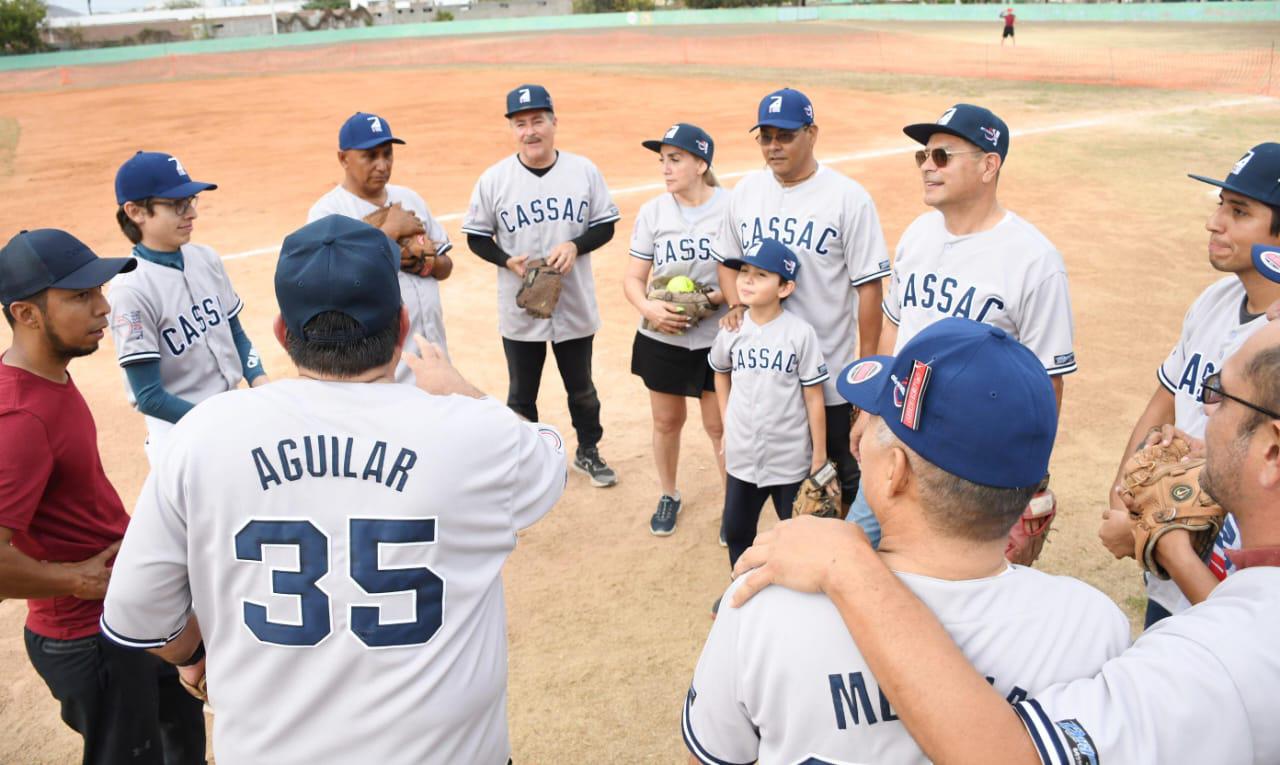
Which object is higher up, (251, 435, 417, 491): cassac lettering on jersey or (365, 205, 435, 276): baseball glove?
(251, 435, 417, 491): cassac lettering on jersey

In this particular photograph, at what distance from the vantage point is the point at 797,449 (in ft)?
16.5

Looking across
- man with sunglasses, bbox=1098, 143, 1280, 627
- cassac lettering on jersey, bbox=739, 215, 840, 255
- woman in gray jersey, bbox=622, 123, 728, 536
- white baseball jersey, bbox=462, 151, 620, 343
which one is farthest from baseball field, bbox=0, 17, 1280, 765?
cassac lettering on jersey, bbox=739, 215, 840, 255

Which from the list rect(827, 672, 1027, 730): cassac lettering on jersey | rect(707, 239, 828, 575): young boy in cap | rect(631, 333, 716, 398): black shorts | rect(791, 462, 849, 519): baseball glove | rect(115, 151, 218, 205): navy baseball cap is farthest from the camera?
rect(631, 333, 716, 398): black shorts

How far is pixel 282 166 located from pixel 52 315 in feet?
56.2

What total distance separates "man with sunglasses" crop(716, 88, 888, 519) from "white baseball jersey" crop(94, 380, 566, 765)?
10.4 feet

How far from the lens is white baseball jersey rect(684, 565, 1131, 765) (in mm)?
1795

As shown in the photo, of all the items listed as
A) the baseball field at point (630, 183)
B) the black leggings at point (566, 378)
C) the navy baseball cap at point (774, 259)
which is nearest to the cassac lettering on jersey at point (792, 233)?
the navy baseball cap at point (774, 259)

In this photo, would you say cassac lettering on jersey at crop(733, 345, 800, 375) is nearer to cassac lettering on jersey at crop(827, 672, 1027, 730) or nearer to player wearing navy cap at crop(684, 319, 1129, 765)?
player wearing navy cap at crop(684, 319, 1129, 765)

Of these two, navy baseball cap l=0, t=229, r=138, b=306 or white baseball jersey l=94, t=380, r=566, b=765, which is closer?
white baseball jersey l=94, t=380, r=566, b=765

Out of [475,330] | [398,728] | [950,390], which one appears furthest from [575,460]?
[950,390]

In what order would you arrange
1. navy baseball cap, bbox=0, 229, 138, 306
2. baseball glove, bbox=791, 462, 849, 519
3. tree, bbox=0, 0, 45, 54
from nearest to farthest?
navy baseball cap, bbox=0, 229, 138, 306
baseball glove, bbox=791, 462, 849, 519
tree, bbox=0, 0, 45, 54

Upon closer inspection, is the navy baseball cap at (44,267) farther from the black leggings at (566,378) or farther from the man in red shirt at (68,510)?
the black leggings at (566,378)

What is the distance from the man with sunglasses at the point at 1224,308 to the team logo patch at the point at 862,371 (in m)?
1.61

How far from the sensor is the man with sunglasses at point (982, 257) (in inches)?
161
